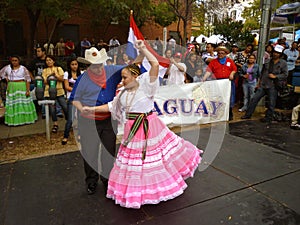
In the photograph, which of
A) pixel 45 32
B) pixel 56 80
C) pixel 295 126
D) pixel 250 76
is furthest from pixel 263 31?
pixel 45 32

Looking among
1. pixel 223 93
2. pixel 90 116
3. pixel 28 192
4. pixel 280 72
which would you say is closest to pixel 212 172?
pixel 90 116

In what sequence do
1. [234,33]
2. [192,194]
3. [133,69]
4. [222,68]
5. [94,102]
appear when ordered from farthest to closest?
[234,33] → [222,68] → [192,194] → [94,102] → [133,69]

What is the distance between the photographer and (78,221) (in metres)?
3.00

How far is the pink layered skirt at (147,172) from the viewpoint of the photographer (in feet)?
10.0

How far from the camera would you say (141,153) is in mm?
3092

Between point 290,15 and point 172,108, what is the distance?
30.6 feet

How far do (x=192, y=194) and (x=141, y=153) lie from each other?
0.93 meters

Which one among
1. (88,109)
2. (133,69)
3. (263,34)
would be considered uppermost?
(263,34)

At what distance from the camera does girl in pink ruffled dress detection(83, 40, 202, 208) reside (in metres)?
3.04

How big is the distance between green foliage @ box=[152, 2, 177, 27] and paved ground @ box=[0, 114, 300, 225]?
52.0ft

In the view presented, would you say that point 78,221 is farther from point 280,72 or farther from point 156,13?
point 156,13

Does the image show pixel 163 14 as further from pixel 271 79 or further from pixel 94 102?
pixel 94 102

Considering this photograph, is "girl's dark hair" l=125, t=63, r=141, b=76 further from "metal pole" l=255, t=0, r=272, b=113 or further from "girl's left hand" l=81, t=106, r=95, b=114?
"metal pole" l=255, t=0, r=272, b=113

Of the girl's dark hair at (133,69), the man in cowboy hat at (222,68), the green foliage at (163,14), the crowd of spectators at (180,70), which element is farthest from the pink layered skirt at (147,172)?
the green foliage at (163,14)
